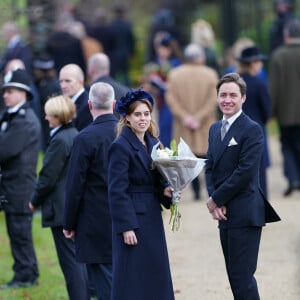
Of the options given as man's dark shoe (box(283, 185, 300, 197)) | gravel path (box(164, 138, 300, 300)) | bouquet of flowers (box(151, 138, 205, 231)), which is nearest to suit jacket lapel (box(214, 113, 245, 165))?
bouquet of flowers (box(151, 138, 205, 231))

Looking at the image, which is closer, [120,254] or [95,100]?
[120,254]

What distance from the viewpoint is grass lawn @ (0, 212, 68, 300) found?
9461 mm

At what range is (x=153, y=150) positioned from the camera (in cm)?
742

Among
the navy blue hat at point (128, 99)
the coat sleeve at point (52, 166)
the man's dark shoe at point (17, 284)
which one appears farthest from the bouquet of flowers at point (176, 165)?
the man's dark shoe at point (17, 284)

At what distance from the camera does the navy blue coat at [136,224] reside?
7.32 meters

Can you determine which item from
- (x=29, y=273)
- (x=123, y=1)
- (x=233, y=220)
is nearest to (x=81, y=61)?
(x=29, y=273)

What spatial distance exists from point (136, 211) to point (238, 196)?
2.43 feet

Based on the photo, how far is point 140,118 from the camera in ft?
24.3

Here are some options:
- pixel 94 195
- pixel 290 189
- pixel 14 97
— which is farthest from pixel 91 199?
pixel 290 189

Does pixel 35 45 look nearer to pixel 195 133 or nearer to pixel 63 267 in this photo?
pixel 195 133

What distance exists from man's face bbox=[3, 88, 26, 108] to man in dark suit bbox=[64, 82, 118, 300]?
1.95 m

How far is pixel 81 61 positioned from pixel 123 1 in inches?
552

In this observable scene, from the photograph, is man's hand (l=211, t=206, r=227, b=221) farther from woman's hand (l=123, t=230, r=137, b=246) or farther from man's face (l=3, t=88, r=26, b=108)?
man's face (l=3, t=88, r=26, b=108)

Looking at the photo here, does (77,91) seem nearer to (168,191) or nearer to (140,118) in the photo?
(140,118)
